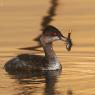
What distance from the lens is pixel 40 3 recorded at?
1099 inches

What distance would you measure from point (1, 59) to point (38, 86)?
2.91 m

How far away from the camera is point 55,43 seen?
879 inches

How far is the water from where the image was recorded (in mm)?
17125

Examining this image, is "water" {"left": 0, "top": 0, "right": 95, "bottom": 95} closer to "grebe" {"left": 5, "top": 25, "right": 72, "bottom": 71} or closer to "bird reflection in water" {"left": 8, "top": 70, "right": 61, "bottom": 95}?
"bird reflection in water" {"left": 8, "top": 70, "right": 61, "bottom": 95}

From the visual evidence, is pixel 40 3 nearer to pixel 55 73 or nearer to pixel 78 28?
pixel 78 28

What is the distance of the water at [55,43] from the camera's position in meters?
17.1

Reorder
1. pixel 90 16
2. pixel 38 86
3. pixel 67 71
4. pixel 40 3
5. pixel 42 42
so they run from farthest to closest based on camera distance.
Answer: pixel 40 3 < pixel 90 16 < pixel 42 42 < pixel 67 71 < pixel 38 86

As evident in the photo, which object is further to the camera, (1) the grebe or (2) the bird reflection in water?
(1) the grebe

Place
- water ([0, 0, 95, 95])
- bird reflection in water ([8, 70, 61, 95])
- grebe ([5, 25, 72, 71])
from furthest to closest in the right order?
1. grebe ([5, 25, 72, 71])
2. water ([0, 0, 95, 95])
3. bird reflection in water ([8, 70, 61, 95])

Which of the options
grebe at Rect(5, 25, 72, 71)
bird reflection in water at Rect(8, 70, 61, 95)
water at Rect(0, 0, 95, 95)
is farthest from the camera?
grebe at Rect(5, 25, 72, 71)

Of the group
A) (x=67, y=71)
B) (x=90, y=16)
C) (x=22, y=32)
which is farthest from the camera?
(x=90, y=16)

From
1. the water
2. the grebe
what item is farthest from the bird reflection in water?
the grebe

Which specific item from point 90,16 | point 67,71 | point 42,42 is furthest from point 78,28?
point 67,71

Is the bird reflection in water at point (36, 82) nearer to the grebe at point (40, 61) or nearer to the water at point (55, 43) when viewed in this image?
the water at point (55, 43)
